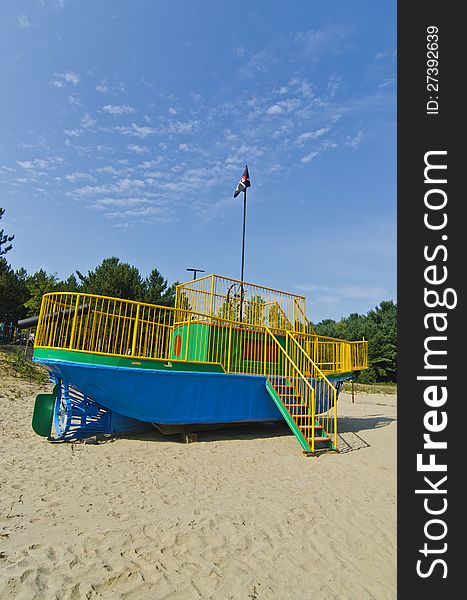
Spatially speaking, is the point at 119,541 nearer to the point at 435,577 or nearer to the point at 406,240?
the point at 435,577

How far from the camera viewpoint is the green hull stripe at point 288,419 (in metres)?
8.36

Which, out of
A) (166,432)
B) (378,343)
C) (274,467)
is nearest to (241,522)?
(274,467)

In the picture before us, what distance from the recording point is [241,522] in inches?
177

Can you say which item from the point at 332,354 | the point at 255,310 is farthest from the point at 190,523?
the point at 332,354

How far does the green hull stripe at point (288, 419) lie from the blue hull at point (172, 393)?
1.08 ft

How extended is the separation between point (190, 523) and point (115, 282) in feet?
103

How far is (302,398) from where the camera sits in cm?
984

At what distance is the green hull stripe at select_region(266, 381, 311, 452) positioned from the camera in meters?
8.36

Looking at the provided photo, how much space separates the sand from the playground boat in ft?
2.75

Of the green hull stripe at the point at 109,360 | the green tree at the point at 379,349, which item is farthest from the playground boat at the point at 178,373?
the green tree at the point at 379,349

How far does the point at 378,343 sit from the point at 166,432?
3558 cm

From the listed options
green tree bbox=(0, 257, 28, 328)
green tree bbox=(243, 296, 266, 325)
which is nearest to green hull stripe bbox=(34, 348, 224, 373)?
green tree bbox=(243, 296, 266, 325)

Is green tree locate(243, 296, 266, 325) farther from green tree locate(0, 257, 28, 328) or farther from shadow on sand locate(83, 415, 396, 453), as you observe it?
green tree locate(0, 257, 28, 328)

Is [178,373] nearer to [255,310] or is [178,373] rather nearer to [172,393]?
[172,393]
